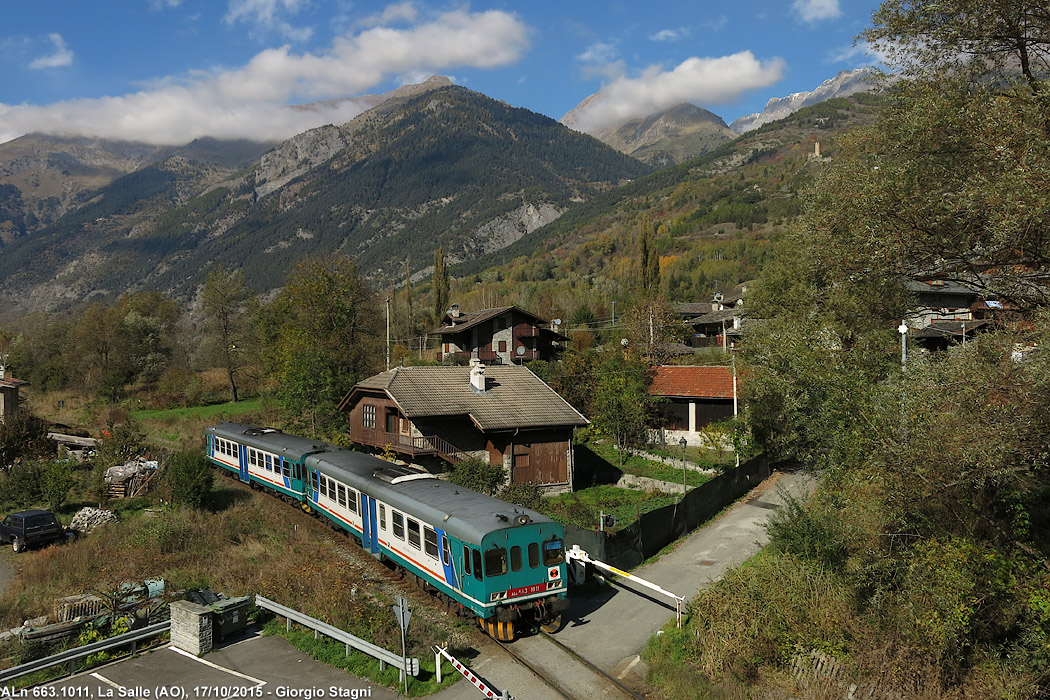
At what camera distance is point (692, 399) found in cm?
3978

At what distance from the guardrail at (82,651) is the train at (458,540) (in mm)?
5874

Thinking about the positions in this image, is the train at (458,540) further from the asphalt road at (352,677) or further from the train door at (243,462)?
the train door at (243,462)

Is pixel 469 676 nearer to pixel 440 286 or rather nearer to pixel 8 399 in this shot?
Result: pixel 8 399

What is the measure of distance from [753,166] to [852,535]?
190546mm

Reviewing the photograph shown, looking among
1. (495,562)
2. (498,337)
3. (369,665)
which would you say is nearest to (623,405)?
(498,337)

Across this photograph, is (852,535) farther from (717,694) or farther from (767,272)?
(767,272)

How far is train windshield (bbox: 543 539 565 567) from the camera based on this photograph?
1526 centimetres

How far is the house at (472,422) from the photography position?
29453 millimetres

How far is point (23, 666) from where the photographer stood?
475 inches

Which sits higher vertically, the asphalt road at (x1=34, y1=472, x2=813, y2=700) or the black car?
the black car

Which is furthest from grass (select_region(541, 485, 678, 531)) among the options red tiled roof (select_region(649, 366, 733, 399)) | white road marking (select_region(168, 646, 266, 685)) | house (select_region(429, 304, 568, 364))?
house (select_region(429, 304, 568, 364))

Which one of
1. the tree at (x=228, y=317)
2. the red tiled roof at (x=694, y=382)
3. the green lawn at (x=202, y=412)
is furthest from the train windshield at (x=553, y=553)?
the tree at (x=228, y=317)

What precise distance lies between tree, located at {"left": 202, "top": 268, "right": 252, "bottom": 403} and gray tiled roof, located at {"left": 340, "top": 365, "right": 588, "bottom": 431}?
122ft

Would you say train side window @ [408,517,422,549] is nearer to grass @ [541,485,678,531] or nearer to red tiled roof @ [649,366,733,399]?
grass @ [541,485,678,531]
